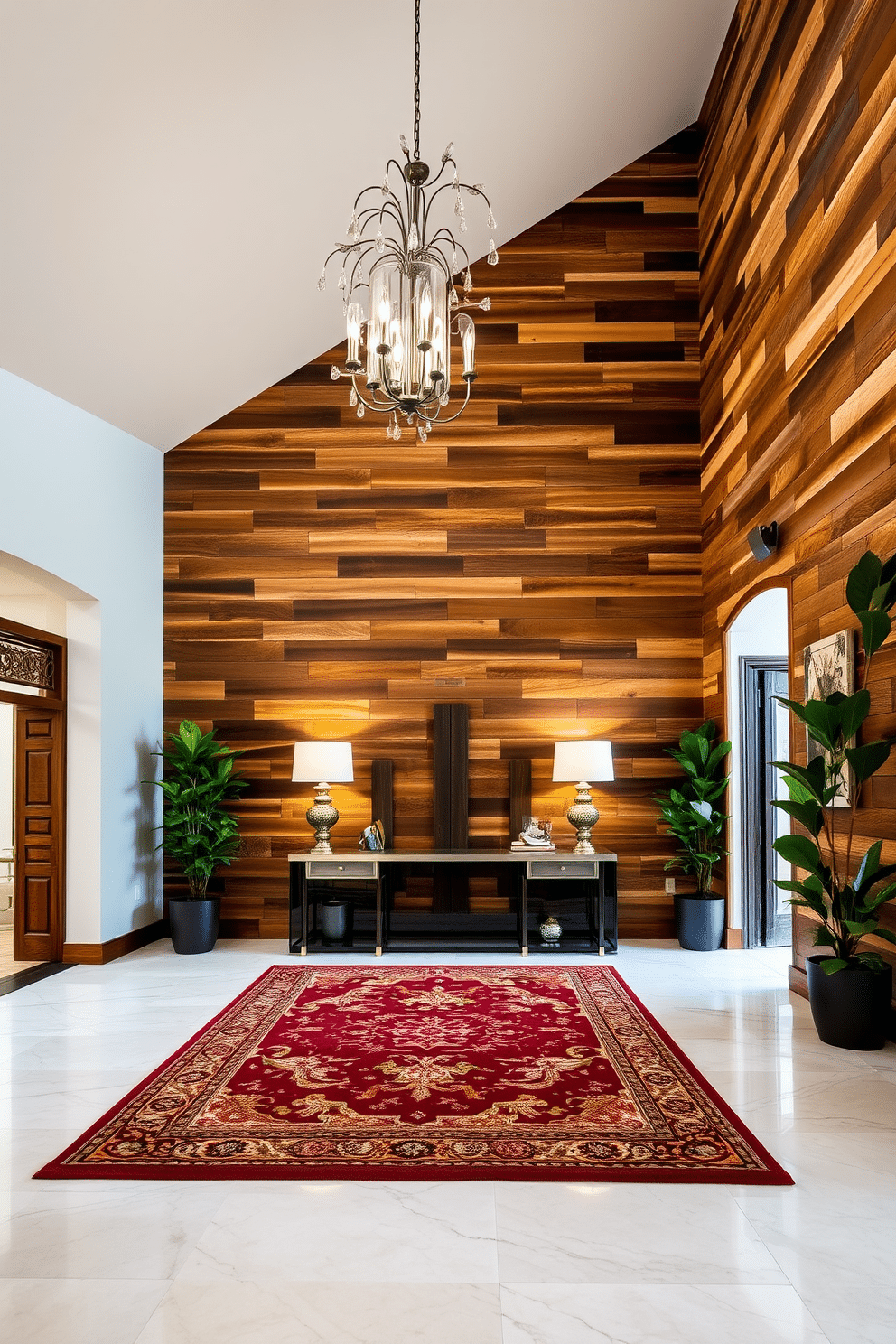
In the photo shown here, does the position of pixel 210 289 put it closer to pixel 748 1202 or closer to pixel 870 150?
pixel 870 150

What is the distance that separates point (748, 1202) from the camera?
2.78 metres

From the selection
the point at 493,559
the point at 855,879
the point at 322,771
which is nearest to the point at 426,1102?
Answer: the point at 855,879

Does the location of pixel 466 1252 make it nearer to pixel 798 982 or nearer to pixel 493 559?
pixel 798 982

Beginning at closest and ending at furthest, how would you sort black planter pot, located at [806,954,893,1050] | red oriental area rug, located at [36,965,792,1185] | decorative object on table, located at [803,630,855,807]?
red oriental area rug, located at [36,965,792,1185] → black planter pot, located at [806,954,893,1050] → decorative object on table, located at [803,630,855,807]

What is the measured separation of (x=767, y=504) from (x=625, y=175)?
3.40m

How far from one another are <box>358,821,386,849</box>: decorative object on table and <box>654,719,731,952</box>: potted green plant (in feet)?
6.52

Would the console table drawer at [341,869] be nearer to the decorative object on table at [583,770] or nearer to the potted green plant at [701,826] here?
the decorative object on table at [583,770]

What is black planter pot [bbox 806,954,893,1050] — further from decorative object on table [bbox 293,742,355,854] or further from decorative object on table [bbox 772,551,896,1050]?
decorative object on table [bbox 293,742,355,854]

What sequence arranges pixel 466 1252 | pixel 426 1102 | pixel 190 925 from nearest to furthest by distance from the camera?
pixel 466 1252
pixel 426 1102
pixel 190 925

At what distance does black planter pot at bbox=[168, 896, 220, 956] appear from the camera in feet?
21.9

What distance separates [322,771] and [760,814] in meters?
3.03

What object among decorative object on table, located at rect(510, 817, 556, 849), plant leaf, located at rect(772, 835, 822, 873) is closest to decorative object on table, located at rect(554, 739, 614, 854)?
decorative object on table, located at rect(510, 817, 556, 849)

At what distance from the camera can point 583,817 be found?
681 centimetres

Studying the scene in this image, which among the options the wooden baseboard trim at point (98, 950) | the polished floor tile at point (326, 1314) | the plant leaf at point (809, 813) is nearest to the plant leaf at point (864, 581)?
the plant leaf at point (809, 813)
